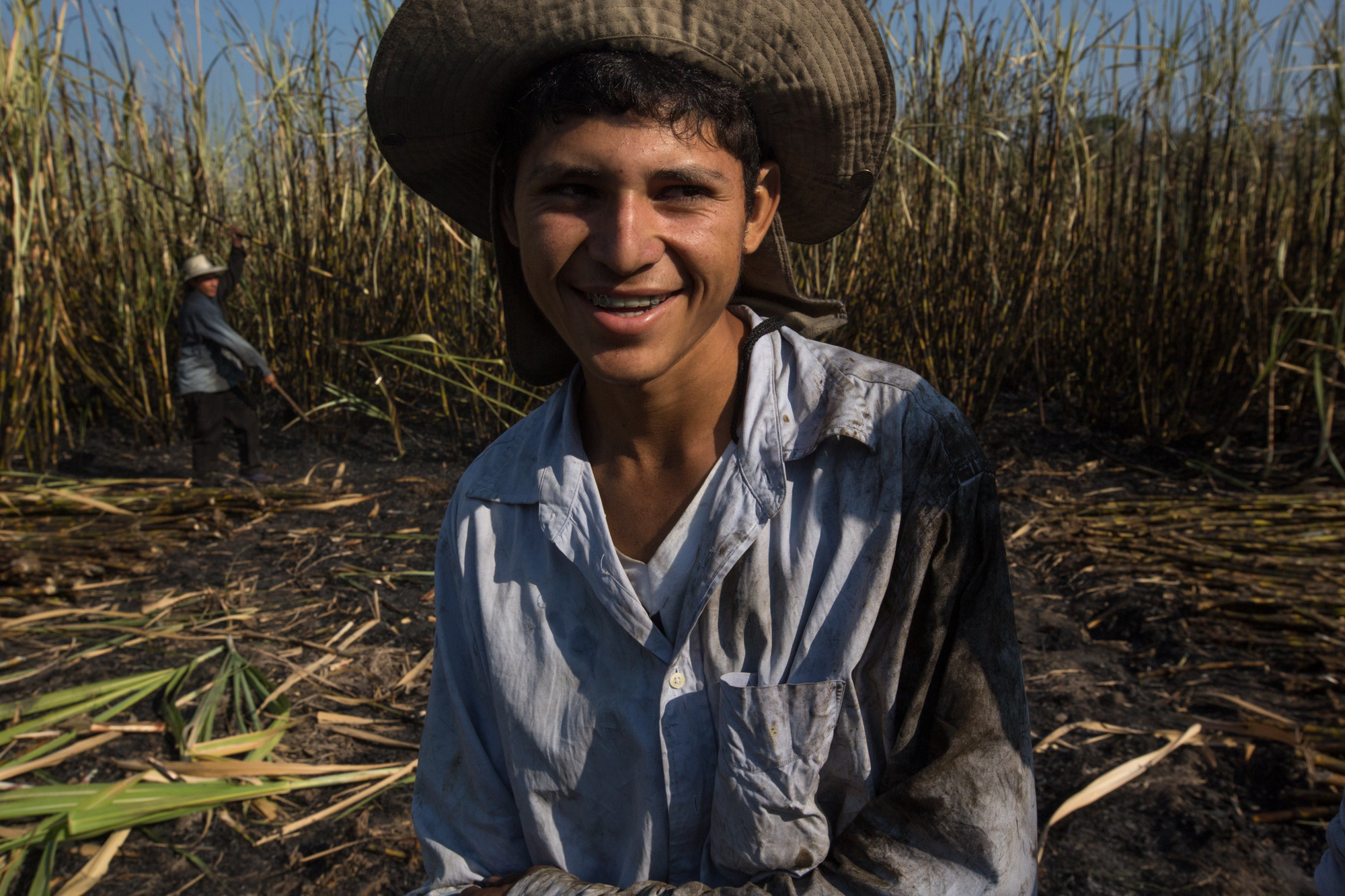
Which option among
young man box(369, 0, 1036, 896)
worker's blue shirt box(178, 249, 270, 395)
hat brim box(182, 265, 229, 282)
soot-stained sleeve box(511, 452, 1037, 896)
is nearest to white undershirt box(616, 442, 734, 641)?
young man box(369, 0, 1036, 896)

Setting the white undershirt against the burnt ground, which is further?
the burnt ground

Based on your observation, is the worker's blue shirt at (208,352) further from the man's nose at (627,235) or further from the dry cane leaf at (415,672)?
the man's nose at (627,235)

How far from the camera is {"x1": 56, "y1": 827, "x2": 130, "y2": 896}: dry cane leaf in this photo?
1.79 m

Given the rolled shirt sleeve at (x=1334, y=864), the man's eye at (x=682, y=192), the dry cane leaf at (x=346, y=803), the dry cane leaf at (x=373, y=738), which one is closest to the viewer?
the rolled shirt sleeve at (x=1334, y=864)

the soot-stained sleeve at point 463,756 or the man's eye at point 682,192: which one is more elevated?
the man's eye at point 682,192

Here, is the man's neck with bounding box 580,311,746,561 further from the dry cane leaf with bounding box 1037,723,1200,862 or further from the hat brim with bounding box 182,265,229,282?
the hat brim with bounding box 182,265,229,282

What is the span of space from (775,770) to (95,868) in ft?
5.44

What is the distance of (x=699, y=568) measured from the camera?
40.2 inches

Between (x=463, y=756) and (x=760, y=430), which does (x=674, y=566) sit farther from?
(x=463, y=756)

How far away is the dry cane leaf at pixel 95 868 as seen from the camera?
5.88 ft

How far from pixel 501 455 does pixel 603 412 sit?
0.53 feet

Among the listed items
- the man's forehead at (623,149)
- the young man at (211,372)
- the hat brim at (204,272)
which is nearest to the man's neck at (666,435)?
the man's forehead at (623,149)

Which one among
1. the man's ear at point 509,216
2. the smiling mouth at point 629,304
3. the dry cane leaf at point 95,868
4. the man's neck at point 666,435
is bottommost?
the dry cane leaf at point 95,868

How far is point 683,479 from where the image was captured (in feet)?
3.80
